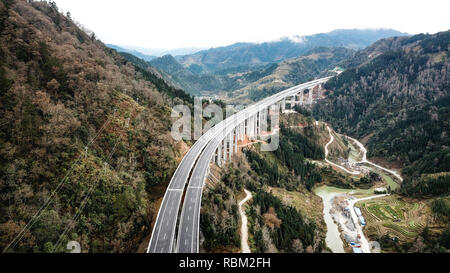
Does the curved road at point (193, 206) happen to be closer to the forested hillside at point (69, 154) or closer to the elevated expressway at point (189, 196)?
the elevated expressway at point (189, 196)

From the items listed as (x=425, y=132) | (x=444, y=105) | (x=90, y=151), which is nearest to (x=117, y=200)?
(x=90, y=151)

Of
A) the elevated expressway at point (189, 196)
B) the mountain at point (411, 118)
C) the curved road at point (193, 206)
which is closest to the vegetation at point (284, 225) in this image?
the curved road at point (193, 206)

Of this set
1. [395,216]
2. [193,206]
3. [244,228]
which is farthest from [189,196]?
[395,216]

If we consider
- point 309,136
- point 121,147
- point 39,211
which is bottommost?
point 309,136

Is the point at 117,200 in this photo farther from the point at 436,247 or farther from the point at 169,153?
the point at 436,247

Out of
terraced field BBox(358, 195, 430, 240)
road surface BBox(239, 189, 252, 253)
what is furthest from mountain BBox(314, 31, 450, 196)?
road surface BBox(239, 189, 252, 253)
